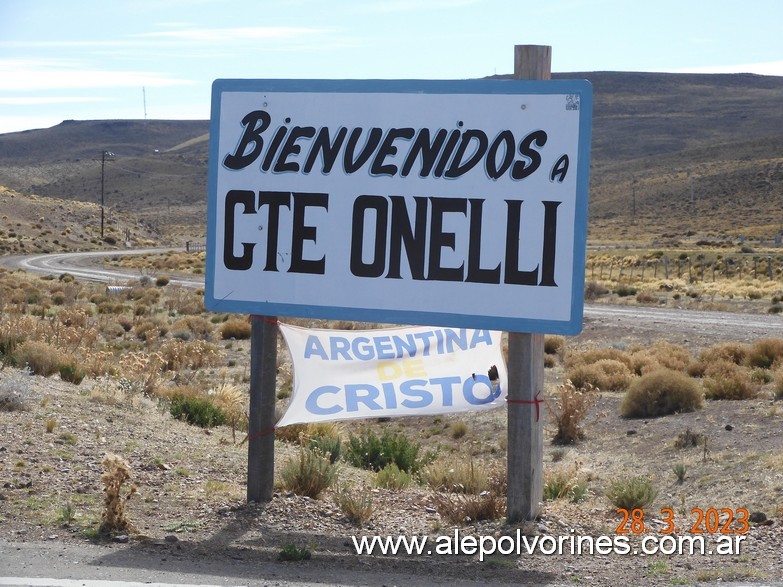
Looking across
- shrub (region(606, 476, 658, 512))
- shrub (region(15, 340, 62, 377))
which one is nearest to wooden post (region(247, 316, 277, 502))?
shrub (region(606, 476, 658, 512))

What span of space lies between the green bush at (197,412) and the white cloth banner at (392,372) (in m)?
4.54

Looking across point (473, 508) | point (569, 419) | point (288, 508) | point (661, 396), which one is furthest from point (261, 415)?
point (661, 396)

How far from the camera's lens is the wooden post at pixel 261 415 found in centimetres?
730

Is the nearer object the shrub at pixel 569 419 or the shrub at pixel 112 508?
the shrub at pixel 112 508

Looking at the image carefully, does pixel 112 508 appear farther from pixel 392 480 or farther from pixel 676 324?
pixel 676 324

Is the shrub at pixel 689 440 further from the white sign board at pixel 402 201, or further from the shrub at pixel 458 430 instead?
the white sign board at pixel 402 201

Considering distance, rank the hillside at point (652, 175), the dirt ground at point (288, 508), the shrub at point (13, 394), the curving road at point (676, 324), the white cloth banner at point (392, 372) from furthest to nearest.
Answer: the hillside at point (652, 175) → the curving road at point (676, 324) → the shrub at point (13, 394) → the white cloth banner at point (392, 372) → the dirt ground at point (288, 508)

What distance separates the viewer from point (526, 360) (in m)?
6.77

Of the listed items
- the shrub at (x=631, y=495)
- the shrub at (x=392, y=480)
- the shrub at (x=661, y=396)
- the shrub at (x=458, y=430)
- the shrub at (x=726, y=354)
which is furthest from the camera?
the shrub at (x=726, y=354)

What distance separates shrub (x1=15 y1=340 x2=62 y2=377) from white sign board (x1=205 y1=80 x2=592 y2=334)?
6293mm

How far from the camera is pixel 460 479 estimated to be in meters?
8.11

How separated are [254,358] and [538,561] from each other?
255cm

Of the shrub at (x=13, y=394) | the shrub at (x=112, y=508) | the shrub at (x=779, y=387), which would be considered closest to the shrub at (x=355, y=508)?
the shrub at (x=112, y=508)

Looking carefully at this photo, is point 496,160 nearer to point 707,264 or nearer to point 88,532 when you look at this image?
point 88,532
